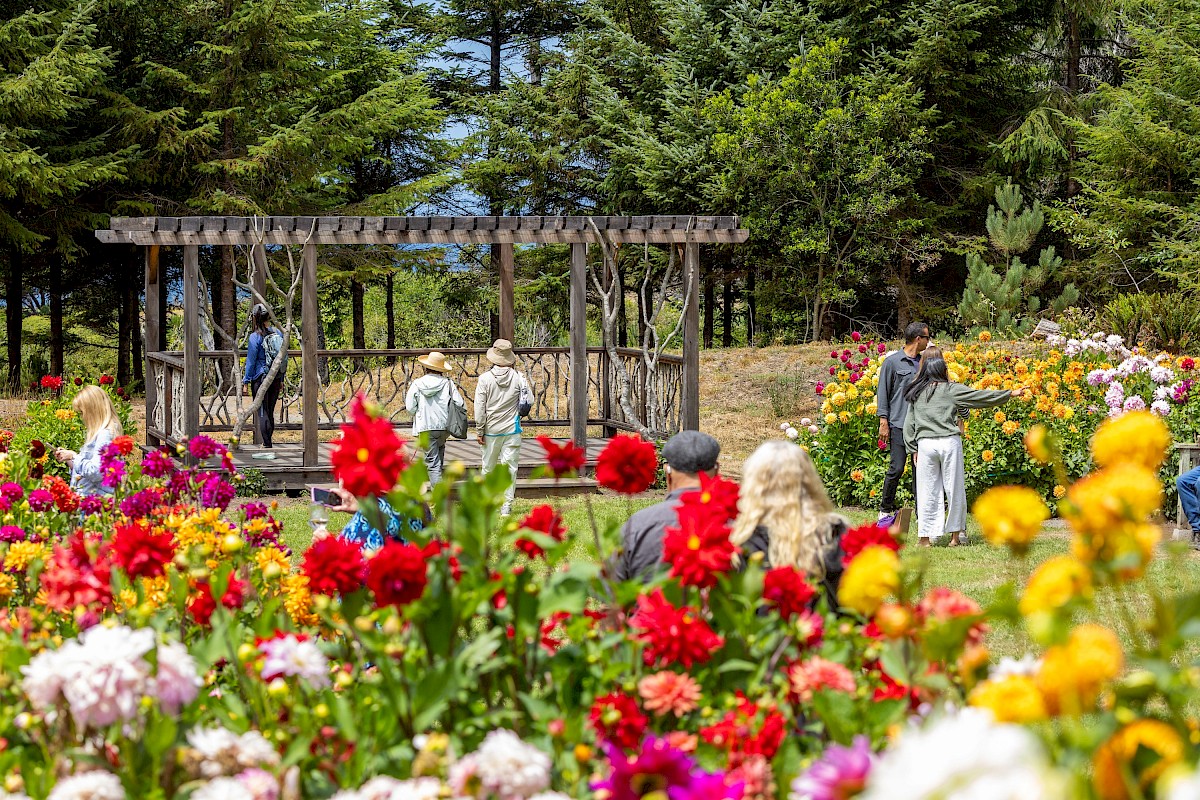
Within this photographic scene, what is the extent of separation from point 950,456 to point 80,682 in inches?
283

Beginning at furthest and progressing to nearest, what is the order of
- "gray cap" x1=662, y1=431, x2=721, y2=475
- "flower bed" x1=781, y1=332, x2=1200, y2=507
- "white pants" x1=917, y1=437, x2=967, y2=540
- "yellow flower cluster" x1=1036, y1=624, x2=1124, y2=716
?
"flower bed" x1=781, y1=332, x2=1200, y2=507 → "white pants" x1=917, y1=437, x2=967, y2=540 → "gray cap" x1=662, y1=431, x2=721, y2=475 → "yellow flower cluster" x1=1036, y1=624, x2=1124, y2=716

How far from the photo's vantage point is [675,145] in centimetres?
2248

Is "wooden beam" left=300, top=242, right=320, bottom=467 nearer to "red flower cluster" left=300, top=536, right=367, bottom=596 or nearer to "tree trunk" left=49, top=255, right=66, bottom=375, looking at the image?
"red flower cluster" left=300, top=536, right=367, bottom=596

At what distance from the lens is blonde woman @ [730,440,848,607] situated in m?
3.37

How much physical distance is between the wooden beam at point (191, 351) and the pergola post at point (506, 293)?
9.28ft

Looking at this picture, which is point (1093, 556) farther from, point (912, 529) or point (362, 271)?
point (362, 271)

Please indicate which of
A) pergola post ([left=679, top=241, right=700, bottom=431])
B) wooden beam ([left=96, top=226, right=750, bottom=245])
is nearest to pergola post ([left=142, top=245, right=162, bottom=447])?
wooden beam ([left=96, top=226, right=750, bottom=245])

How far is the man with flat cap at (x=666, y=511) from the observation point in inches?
140

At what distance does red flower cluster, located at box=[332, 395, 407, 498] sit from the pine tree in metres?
17.1

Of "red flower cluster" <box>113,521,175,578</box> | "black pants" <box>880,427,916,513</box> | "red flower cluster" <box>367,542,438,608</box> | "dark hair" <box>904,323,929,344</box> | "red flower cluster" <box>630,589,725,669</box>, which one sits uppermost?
"dark hair" <box>904,323,929,344</box>

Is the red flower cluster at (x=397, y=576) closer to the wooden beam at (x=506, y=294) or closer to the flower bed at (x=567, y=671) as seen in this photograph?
the flower bed at (x=567, y=671)

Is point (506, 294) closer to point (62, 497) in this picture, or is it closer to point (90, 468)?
point (90, 468)

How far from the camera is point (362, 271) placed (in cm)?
2241

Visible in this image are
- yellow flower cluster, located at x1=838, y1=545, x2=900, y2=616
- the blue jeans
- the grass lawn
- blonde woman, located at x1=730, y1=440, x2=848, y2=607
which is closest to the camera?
yellow flower cluster, located at x1=838, y1=545, x2=900, y2=616
